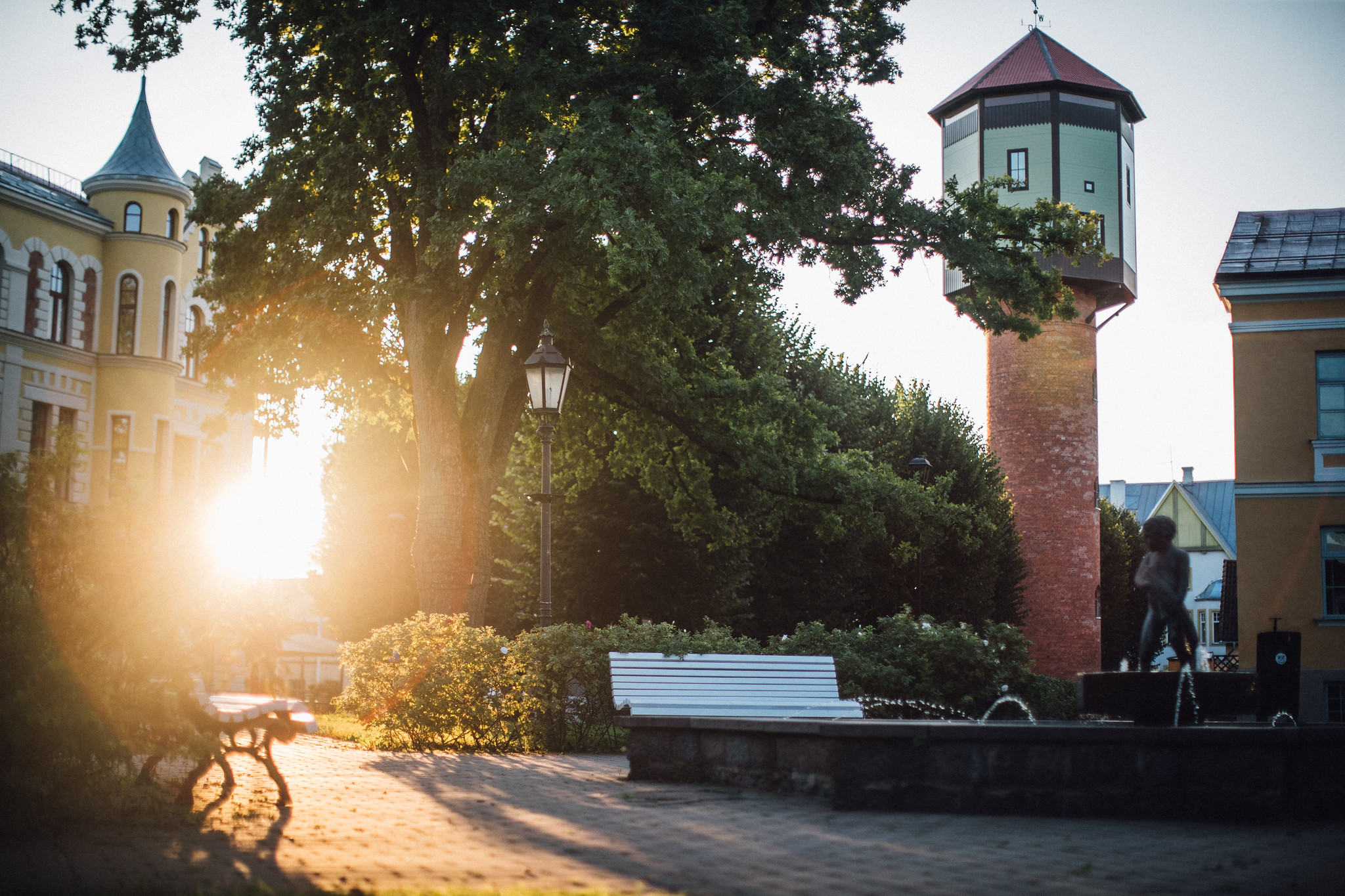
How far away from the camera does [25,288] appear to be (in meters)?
33.2

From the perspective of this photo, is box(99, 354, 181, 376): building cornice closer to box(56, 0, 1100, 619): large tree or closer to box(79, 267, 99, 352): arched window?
box(79, 267, 99, 352): arched window

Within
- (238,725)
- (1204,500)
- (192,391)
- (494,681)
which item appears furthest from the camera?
(1204,500)

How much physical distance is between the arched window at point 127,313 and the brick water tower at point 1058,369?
2670 cm

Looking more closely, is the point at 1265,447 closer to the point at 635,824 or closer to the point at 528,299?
the point at 528,299

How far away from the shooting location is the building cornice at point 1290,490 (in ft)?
84.9

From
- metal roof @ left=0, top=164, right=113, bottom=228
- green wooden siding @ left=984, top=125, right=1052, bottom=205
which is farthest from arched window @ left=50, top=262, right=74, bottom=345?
green wooden siding @ left=984, top=125, right=1052, bottom=205

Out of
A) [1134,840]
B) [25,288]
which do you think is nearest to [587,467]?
[1134,840]

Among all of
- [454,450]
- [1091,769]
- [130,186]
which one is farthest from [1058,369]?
[1091,769]

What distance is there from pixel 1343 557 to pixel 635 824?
76.6ft

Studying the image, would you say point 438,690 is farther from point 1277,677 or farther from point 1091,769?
point 1277,677

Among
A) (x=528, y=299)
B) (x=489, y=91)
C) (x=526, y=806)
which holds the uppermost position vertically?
(x=489, y=91)

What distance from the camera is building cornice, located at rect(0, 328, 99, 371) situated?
3244cm

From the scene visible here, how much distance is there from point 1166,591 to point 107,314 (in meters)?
34.0

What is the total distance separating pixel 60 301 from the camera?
34.8 meters
